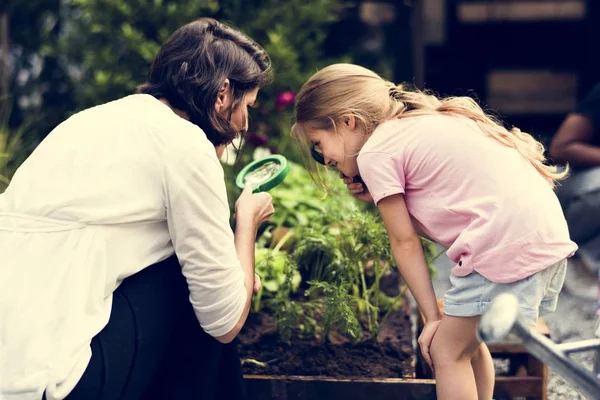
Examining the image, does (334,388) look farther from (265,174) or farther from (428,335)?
(265,174)

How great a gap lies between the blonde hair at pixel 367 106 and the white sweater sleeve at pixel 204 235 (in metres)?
0.40

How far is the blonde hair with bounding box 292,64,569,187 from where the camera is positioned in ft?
7.87

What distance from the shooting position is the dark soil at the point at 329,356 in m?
2.76

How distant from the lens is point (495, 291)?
2252 millimetres

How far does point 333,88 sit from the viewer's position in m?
2.41

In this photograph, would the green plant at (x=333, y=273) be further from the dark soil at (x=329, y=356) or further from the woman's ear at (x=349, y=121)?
the woman's ear at (x=349, y=121)

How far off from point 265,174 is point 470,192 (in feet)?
2.12

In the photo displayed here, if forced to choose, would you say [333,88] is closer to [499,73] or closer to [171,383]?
[171,383]

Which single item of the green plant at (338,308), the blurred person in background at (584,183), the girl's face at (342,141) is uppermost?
the girl's face at (342,141)

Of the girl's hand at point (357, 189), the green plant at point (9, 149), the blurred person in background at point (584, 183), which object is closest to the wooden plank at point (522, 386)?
the girl's hand at point (357, 189)

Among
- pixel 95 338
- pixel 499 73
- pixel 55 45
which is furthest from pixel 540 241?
pixel 499 73

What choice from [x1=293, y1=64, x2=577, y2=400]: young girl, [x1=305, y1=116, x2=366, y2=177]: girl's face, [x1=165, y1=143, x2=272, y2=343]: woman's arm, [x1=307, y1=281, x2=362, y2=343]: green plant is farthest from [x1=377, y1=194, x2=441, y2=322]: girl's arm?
[x1=165, y1=143, x2=272, y2=343]: woman's arm

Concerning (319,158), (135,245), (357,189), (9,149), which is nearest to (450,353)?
(357,189)

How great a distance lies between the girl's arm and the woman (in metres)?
0.40
